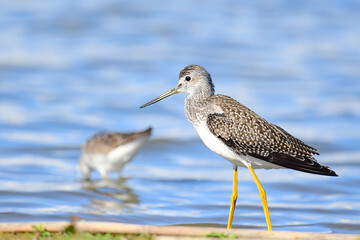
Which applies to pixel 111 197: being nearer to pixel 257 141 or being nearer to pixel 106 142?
pixel 106 142

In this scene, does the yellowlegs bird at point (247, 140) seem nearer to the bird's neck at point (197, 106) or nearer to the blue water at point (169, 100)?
the bird's neck at point (197, 106)

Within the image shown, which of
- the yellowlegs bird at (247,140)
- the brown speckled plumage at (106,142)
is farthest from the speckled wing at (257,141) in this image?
the brown speckled plumage at (106,142)

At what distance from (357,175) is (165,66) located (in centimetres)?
762

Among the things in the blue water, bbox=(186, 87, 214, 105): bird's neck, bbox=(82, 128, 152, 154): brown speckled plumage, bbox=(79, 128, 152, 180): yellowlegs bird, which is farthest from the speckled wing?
bbox=(82, 128, 152, 154): brown speckled plumage

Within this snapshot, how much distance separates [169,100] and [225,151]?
883cm

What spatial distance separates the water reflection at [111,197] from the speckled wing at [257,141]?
272 centimetres

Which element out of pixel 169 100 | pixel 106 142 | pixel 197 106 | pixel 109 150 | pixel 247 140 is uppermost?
pixel 169 100

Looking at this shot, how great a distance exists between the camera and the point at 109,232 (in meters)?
5.12

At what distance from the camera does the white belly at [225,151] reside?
6.63 meters

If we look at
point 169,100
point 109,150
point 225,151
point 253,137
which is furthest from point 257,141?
point 169,100

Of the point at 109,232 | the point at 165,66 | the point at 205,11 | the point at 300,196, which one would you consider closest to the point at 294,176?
the point at 300,196

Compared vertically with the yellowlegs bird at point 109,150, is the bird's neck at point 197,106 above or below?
below

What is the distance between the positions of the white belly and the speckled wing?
0.16ft

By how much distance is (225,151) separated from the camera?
6629 millimetres
